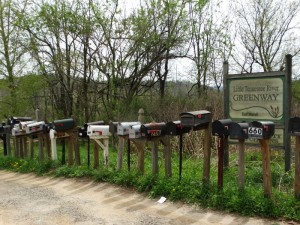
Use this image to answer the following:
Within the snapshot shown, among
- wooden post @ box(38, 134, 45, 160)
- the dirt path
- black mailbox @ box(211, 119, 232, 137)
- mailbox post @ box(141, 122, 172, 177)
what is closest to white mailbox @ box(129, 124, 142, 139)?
mailbox post @ box(141, 122, 172, 177)

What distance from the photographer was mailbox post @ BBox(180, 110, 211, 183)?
4648mm

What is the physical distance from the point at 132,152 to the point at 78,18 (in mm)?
4677

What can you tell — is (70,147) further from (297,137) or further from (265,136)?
(297,137)

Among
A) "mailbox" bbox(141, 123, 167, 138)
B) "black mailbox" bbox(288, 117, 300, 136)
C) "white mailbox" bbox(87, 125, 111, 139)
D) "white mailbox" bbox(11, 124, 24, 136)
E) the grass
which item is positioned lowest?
the grass

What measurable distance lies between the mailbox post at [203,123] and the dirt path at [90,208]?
621 millimetres

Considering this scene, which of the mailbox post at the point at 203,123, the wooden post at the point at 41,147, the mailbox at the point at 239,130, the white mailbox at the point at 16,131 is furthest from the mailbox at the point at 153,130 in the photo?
the white mailbox at the point at 16,131

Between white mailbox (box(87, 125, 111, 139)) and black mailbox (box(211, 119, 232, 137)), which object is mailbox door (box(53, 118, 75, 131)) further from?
black mailbox (box(211, 119, 232, 137))

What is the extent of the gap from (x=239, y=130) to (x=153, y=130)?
1383 mm

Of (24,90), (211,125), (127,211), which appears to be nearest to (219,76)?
(24,90)

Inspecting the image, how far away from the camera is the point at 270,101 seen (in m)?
5.49

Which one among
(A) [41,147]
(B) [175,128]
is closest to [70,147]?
(A) [41,147]

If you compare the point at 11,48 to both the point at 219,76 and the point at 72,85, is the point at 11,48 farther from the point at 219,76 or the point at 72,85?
the point at 219,76

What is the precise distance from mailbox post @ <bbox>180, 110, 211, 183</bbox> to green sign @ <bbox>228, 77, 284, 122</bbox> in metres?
1.22

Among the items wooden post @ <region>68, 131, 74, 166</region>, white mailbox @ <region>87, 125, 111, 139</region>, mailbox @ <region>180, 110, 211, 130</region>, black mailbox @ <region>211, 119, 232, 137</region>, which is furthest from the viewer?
wooden post @ <region>68, 131, 74, 166</region>
